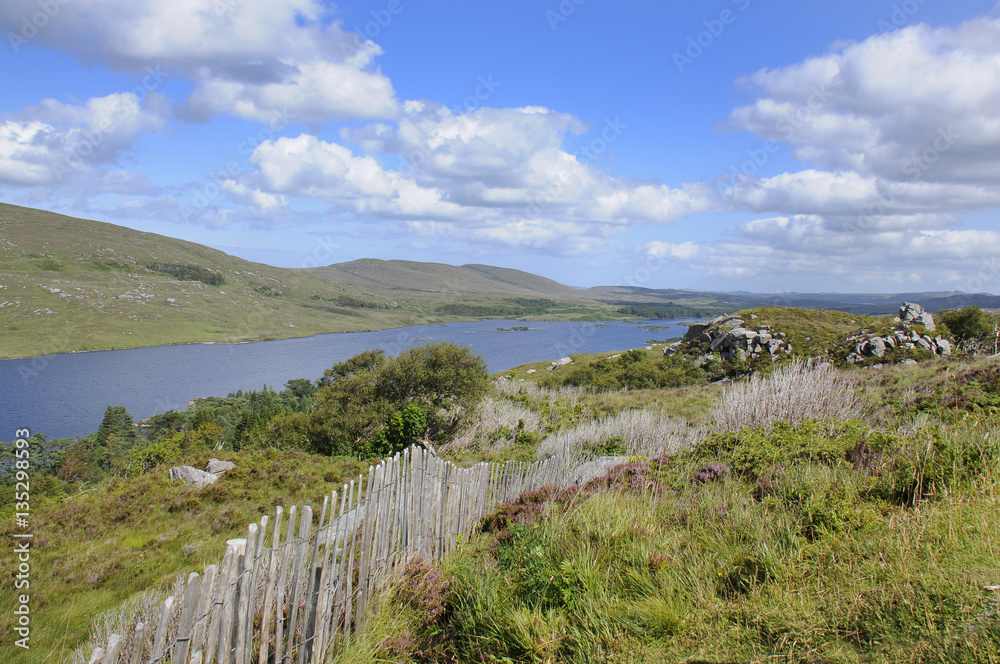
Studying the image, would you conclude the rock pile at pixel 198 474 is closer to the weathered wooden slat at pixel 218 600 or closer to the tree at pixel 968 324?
the weathered wooden slat at pixel 218 600

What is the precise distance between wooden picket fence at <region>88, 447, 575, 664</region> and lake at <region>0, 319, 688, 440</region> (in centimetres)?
3844

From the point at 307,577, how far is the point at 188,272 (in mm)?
220413

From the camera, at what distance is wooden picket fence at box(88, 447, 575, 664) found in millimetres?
2818

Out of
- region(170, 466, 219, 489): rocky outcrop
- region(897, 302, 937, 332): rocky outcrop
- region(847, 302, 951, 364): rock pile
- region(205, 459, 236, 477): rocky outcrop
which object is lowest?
region(205, 459, 236, 477): rocky outcrop

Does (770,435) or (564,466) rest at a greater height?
(770,435)

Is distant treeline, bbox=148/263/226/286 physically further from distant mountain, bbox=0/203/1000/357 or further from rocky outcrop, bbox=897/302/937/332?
rocky outcrop, bbox=897/302/937/332

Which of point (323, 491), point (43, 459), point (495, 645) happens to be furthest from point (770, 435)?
point (43, 459)

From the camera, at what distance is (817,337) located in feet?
132

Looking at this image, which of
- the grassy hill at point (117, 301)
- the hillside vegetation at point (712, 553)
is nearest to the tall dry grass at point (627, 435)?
the hillside vegetation at point (712, 553)

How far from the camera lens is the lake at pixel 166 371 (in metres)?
65.6

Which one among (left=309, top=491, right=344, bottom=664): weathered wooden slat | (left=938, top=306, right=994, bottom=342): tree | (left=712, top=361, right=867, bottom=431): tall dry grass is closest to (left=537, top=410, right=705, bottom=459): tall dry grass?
(left=712, top=361, right=867, bottom=431): tall dry grass

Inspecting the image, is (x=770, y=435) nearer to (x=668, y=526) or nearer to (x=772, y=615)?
(x=668, y=526)

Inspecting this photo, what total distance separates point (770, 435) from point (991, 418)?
2.61 metres

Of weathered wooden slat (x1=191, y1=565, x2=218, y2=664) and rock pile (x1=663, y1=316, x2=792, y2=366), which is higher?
weathered wooden slat (x1=191, y1=565, x2=218, y2=664)
